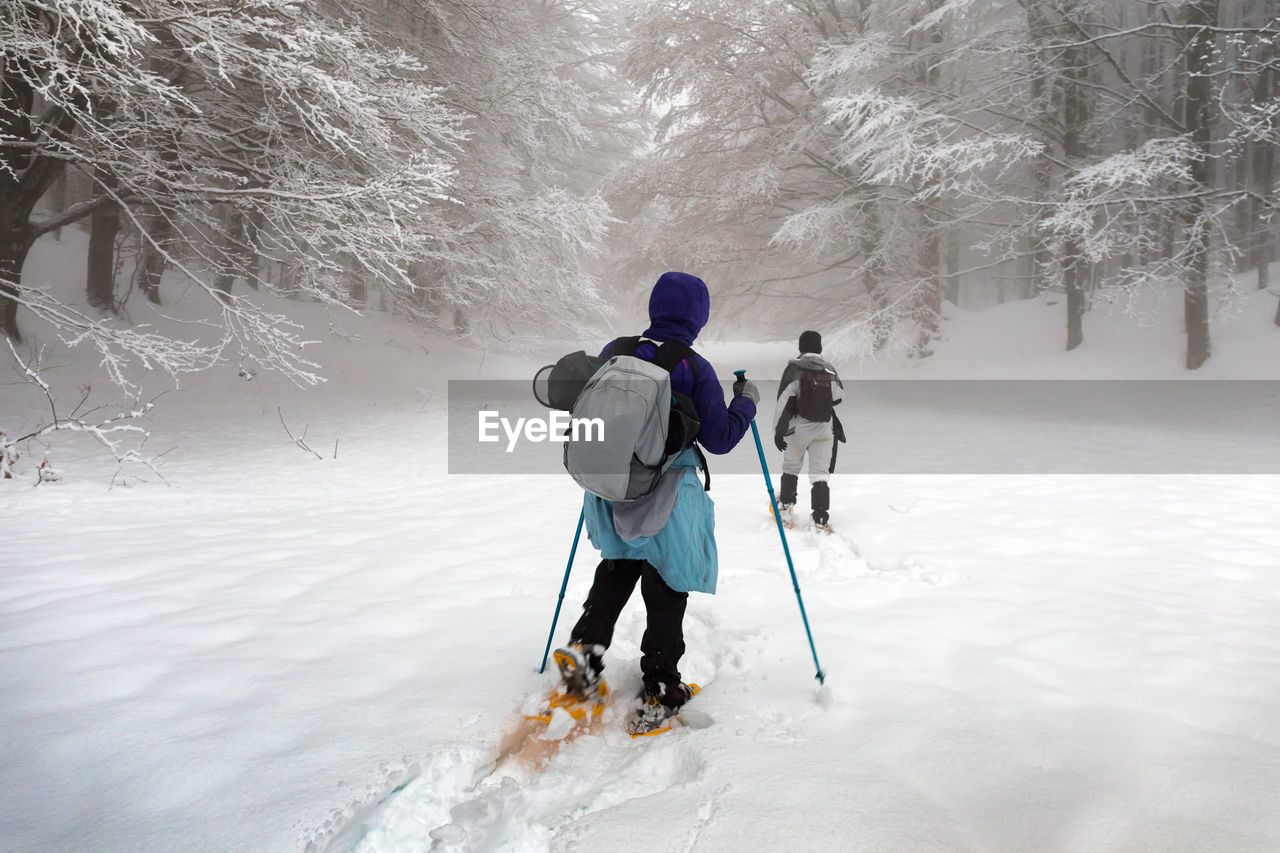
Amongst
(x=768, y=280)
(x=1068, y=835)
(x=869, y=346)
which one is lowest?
(x=1068, y=835)

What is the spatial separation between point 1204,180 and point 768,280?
7931 millimetres

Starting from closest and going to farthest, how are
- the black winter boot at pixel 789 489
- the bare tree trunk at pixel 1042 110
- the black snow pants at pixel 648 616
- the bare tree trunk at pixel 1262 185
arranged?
the black snow pants at pixel 648 616
the black winter boot at pixel 789 489
the bare tree trunk at pixel 1042 110
the bare tree trunk at pixel 1262 185

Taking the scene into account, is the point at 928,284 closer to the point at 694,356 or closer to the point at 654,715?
the point at 694,356

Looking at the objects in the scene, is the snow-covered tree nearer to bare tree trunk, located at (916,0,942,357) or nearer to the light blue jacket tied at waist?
the light blue jacket tied at waist

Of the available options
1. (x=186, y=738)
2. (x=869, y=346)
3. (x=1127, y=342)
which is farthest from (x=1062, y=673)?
(x=1127, y=342)

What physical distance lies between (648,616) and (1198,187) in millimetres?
12232

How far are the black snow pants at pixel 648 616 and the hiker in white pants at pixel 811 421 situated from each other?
2746mm

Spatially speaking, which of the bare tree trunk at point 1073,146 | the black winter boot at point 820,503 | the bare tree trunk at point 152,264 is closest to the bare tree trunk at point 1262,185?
the bare tree trunk at point 1073,146

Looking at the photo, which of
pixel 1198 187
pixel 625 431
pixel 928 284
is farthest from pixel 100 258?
pixel 1198 187

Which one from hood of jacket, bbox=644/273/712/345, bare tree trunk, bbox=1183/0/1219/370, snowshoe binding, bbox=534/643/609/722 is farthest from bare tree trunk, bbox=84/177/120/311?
bare tree trunk, bbox=1183/0/1219/370

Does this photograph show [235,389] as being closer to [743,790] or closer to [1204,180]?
[743,790]

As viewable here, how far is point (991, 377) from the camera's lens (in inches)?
535

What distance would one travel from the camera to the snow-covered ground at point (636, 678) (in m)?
1.97

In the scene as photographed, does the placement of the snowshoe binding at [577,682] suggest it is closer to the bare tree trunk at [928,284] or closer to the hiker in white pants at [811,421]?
the hiker in white pants at [811,421]
